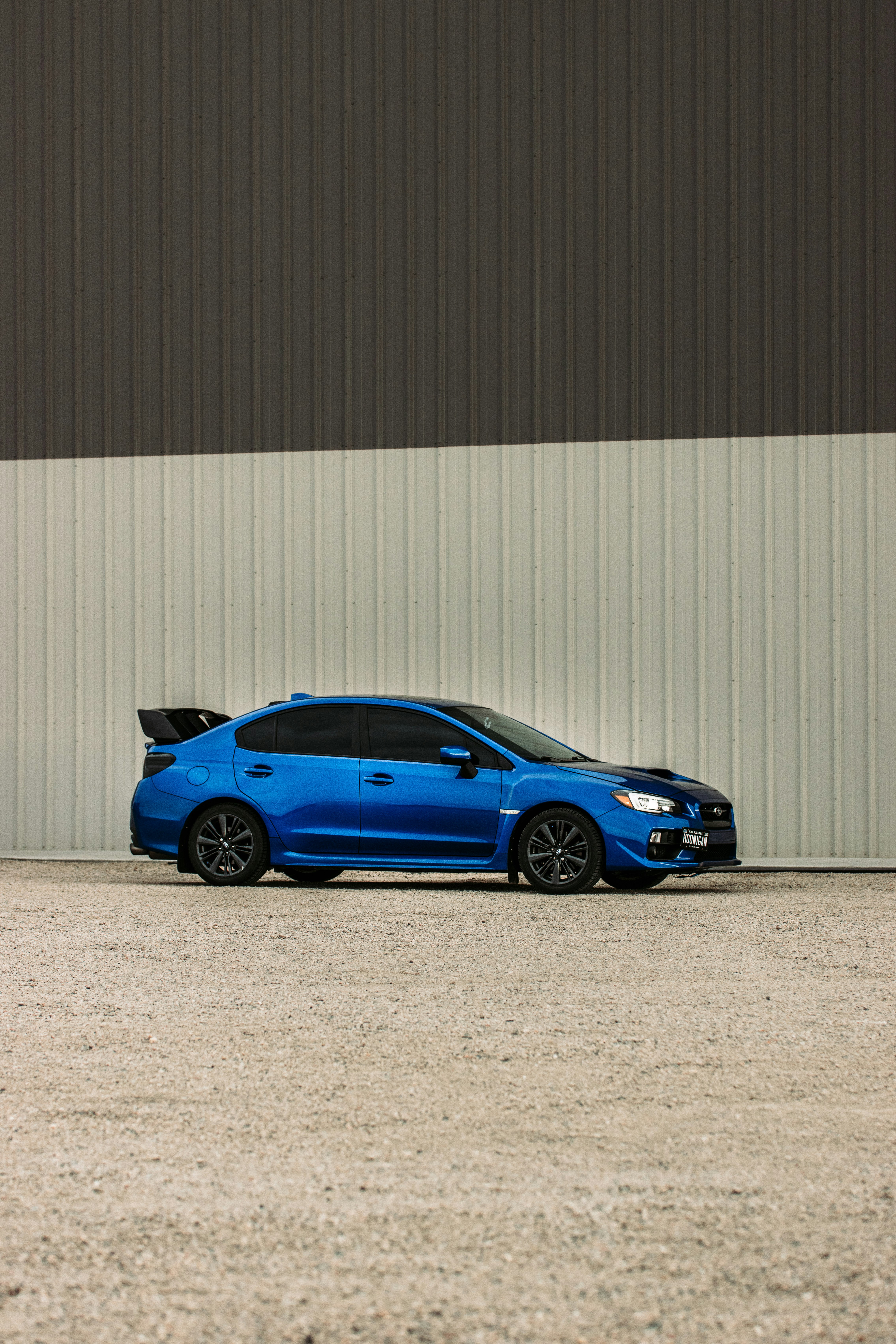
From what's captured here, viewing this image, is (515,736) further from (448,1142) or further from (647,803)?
(448,1142)

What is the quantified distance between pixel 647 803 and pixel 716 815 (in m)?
0.86

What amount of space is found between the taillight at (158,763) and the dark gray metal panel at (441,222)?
5.06 meters

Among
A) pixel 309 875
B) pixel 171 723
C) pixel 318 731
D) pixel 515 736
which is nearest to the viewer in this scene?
pixel 318 731

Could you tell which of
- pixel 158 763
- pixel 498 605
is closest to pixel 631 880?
pixel 158 763

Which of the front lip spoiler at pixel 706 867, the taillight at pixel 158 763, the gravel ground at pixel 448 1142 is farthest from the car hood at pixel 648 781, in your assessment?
the taillight at pixel 158 763

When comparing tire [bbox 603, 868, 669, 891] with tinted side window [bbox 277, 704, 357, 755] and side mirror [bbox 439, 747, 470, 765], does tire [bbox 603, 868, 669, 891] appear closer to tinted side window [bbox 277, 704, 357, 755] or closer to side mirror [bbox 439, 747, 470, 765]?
side mirror [bbox 439, 747, 470, 765]

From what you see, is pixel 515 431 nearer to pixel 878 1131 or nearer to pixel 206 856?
pixel 206 856

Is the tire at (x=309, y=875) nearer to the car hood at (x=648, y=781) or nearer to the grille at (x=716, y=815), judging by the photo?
the car hood at (x=648, y=781)

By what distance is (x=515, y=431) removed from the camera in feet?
52.4

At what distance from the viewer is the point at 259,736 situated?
12.4 meters

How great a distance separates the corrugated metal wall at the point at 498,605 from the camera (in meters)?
15.5

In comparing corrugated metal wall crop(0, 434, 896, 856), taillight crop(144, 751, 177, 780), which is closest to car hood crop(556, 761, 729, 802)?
corrugated metal wall crop(0, 434, 896, 856)

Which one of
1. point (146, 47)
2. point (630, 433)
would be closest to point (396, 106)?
point (146, 47)

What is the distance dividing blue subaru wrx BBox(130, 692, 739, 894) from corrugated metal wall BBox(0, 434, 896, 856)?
9.84 feet
